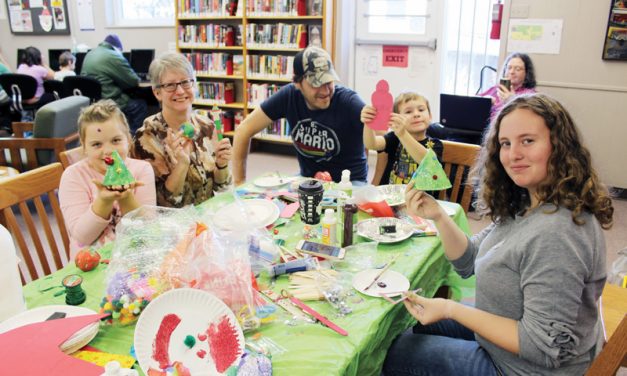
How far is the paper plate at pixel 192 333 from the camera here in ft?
3.26

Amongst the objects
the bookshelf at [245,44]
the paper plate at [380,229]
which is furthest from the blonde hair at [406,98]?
the bookshelf at [245,44]

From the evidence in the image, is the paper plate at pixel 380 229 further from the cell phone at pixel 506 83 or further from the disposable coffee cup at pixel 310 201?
the cell phone at pixel 506 83

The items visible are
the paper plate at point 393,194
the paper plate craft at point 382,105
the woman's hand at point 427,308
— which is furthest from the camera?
the paper plate craft at point 382,105

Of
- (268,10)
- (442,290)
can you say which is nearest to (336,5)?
(268,10)

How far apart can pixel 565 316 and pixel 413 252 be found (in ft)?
1.66

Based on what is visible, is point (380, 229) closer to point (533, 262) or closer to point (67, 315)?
point (533, 262)

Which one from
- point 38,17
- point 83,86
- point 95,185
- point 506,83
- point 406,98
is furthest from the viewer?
point 38,17

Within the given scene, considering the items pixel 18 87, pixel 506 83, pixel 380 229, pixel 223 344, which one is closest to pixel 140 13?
pixel 18 87

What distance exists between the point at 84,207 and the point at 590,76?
4.13 metres

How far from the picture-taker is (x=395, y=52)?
488cm

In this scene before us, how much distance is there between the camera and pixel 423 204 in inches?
55.2

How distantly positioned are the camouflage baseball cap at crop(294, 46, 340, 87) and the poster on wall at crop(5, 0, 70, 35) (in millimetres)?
6235

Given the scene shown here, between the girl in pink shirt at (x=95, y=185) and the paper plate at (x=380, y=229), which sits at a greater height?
the girl in pink shirt at (x=95, y=185)

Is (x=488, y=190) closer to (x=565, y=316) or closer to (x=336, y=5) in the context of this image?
(x=565, y=316)
